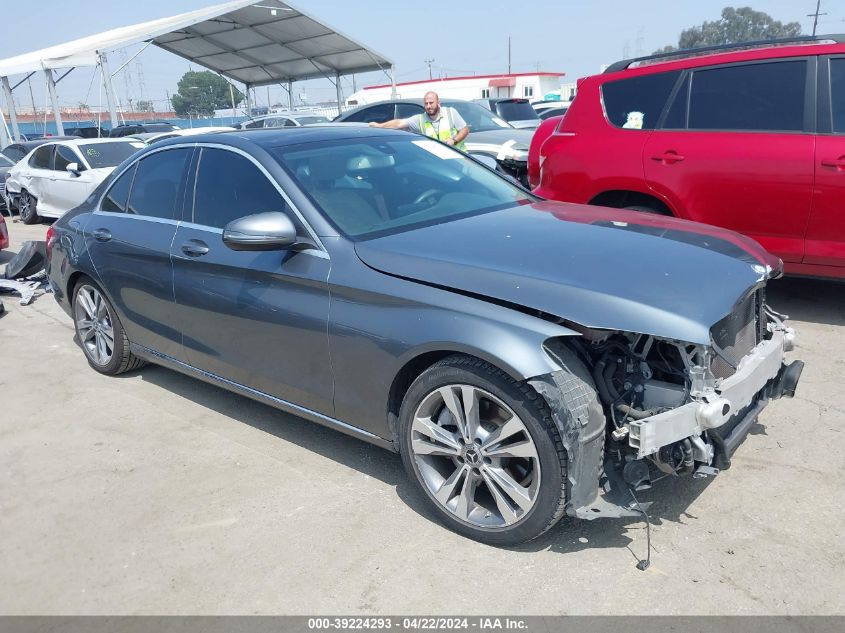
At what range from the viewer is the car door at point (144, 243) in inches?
168

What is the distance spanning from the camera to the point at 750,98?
5.27m

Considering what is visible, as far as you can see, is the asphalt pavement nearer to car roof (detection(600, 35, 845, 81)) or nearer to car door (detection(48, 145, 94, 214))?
car roof (detection(600, 35, 845, 81))

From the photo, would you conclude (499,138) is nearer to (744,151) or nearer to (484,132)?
(484,132)

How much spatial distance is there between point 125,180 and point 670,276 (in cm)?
367

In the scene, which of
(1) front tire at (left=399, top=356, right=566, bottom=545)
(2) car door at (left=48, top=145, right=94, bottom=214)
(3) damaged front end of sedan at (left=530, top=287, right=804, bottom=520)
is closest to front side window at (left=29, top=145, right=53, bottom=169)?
(2) car door at (left=48, top=145, right=94, bottom=214)

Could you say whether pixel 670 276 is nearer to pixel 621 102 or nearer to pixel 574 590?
pixel 574 590

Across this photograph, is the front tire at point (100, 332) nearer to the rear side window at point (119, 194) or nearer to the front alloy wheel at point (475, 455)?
the rear side window at point (119, 194)

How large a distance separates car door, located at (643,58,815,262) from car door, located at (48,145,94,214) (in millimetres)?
9331

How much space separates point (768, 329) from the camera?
348 cm

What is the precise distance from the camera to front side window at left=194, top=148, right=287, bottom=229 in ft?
12.1

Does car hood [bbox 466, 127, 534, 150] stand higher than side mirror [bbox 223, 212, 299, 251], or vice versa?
car hood [bbox 466, 127, 534, 150]

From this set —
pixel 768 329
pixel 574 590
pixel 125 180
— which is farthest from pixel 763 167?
pixel 125 180

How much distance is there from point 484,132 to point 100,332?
22.2 feet

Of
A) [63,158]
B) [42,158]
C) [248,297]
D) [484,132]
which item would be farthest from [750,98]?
[42,158]
